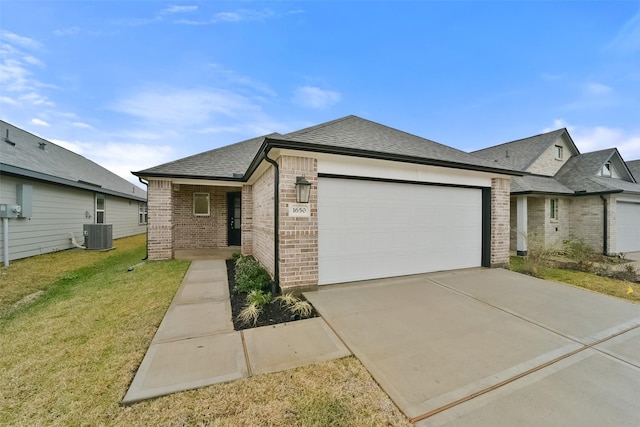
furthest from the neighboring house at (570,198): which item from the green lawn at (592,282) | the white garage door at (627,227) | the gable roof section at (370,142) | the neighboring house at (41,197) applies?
the neighboring house at (41,197)

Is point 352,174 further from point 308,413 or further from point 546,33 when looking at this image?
point 546,33

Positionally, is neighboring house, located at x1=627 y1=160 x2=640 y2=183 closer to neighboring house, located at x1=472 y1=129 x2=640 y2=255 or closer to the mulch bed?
neighboring house, located at x1=472 y1=129 x2=640 y2=255

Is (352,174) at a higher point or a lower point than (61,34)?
lower

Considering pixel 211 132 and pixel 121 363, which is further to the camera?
pixel 211 132

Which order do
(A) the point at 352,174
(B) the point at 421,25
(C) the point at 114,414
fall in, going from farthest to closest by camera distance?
1. (B) the point at 421,25
2. (A) the point at 352,174
3. (C) the point at 114,414

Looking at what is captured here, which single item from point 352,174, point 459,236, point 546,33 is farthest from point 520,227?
point 352,174

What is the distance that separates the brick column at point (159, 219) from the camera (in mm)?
7633

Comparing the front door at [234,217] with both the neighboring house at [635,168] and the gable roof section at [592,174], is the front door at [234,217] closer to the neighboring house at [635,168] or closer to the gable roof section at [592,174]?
the gable roof section at [592,174]

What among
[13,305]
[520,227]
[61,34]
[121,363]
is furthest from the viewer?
[520,227]

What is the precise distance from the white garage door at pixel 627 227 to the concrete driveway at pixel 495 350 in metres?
9.86

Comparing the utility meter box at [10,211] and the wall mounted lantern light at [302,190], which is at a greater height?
the wall mounted lantern light at [302,190]

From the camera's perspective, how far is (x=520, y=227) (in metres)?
9.76

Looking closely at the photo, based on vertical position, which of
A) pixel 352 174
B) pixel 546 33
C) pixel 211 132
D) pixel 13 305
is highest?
pixel 546 33

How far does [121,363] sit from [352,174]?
4.42m
